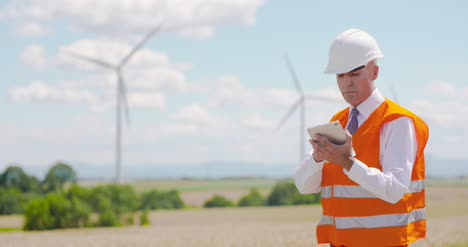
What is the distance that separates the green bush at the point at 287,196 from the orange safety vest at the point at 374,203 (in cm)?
5828

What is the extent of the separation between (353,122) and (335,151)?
0.46 m

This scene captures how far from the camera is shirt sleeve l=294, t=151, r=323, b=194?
475 cm

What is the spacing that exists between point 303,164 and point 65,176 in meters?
78.6

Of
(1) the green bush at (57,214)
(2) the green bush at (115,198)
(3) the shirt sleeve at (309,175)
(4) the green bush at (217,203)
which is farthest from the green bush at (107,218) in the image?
(3) the shirt sleeve at (309,175)

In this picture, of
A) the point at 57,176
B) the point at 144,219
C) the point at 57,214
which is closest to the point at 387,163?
the point at 57,214

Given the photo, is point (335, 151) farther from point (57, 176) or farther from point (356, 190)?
point (57, 176)

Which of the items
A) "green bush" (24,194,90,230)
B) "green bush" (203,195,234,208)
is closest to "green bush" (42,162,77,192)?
"green bush" (203,195,234,208)

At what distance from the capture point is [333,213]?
480 cm

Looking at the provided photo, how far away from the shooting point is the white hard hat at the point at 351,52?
180 inches

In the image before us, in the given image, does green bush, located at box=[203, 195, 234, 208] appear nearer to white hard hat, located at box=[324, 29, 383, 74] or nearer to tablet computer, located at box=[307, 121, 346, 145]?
white hard hat, located at box=[324, 29, 383, 74]

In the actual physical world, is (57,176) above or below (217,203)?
above

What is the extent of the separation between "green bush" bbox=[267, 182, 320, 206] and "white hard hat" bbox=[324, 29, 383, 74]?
58472 mm

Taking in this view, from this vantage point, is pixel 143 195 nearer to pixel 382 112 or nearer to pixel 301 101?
pixel 301 101

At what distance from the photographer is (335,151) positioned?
4359 millimetres
